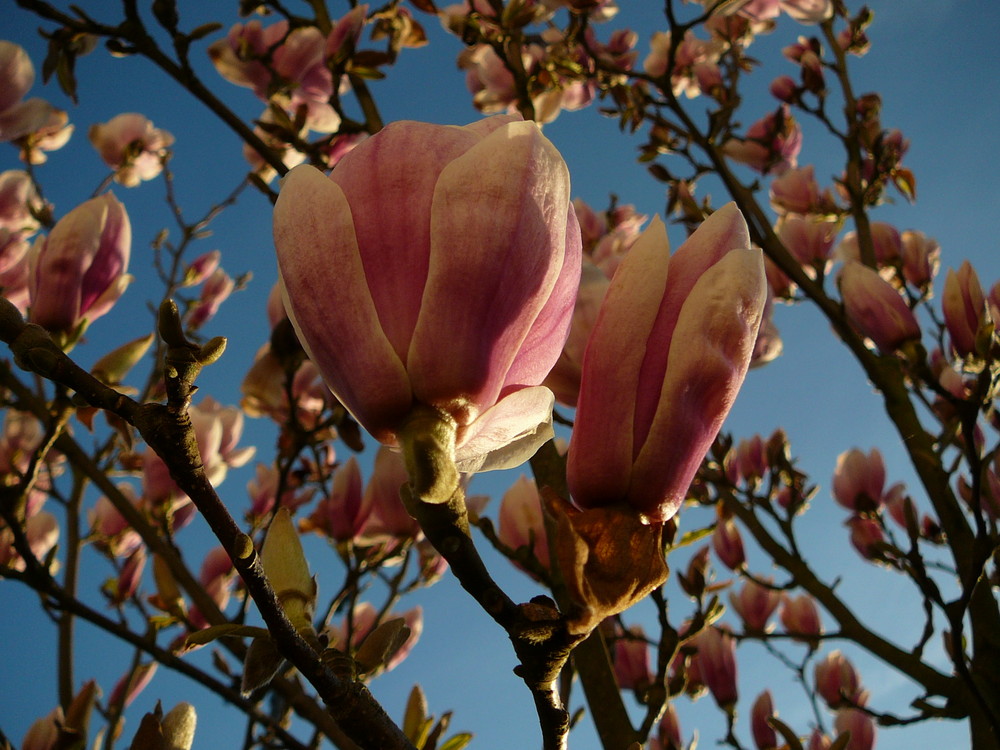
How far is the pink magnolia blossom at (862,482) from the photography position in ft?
6.02

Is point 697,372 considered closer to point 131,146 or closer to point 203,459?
point 203,459

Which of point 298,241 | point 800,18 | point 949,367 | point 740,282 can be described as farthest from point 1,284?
point 800,18

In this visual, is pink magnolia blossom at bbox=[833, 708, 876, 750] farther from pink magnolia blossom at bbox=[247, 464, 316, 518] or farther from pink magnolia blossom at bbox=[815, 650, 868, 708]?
pink magnolia blossom at bbox=[247, 464, 316, 518]

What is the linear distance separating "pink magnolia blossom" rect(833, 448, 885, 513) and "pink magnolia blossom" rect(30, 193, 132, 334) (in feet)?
5.39

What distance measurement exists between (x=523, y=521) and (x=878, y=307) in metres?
0.73

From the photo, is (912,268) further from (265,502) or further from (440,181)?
(440,181)

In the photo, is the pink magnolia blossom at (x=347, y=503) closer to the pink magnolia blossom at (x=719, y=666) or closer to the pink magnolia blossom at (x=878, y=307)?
the pink magnolia blossom at (x=719, y=666)

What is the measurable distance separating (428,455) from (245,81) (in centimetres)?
147

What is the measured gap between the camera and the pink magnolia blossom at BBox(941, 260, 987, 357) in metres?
1.12

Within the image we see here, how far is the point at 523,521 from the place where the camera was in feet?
3.11

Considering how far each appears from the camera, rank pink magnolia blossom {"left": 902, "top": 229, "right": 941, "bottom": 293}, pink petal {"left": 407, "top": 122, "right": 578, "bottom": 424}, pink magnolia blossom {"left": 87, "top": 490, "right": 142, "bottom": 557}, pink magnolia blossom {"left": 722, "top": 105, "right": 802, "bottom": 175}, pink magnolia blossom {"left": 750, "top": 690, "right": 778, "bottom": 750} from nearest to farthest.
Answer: pink petal {"left": 407, "top": 122, "right": 578, "bottom": 424}, pink magnolia blossom {"left": 87, "top": 490, "right": 142, "bottom": 557}, pink magnolia blossom {"left": 750, "top": 690, "right": 778, "bottom": 750}, pink magnolia blossom {"left": 902, "top": 229, "right": 941, "bottom": 293}, pink magnolia blossom {"left": 722, "top": 105, "right": 802, "bottom": 175}

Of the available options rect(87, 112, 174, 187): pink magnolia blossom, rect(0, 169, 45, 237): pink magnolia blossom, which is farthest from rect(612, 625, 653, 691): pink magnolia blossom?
rect(87, 112, 174, 187): pink magnolia blossom

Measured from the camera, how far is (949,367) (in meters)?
1.48

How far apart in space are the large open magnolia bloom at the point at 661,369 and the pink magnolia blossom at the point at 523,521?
0.55 meters
